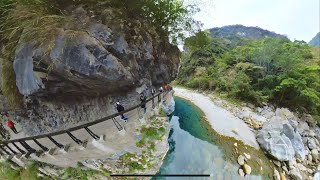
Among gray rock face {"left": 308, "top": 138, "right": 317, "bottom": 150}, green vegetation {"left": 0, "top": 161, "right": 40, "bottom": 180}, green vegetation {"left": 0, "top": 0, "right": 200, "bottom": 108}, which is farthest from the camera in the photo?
gray rock face {"left": 308, "top": 138, "right": 317, "bottom": 150}

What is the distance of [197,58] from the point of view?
3325cm

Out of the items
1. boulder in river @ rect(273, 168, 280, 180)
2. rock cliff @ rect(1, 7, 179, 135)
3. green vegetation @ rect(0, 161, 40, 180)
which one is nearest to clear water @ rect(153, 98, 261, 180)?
boulder in river @ rect(273, 168, 280, 180)

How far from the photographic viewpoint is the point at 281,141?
11148 millimetres

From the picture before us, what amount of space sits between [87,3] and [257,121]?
13.5 m

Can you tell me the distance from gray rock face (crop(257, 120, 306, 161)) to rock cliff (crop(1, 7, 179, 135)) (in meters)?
7.29

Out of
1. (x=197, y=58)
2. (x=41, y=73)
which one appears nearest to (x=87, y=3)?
(x=41, y=73)

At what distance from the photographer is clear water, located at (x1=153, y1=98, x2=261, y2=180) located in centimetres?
947

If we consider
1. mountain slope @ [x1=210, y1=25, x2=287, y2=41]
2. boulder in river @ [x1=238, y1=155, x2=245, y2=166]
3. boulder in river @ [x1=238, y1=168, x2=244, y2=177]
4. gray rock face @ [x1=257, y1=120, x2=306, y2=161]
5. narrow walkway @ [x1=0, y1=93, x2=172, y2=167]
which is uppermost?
mountain slope @ [x1=210, y1=25, x2=287, y2=41]

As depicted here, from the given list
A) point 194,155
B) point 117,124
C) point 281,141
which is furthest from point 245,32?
point 117,124

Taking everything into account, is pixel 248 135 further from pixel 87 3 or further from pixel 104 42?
pixel 87 3

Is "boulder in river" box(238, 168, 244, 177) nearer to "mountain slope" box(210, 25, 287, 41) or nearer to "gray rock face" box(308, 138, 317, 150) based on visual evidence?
"gray rock face" box(308, 138, 317, 150)

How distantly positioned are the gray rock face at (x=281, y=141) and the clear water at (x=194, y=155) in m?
2.38

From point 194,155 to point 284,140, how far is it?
520 cm

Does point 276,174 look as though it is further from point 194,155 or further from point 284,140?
point 194,155
